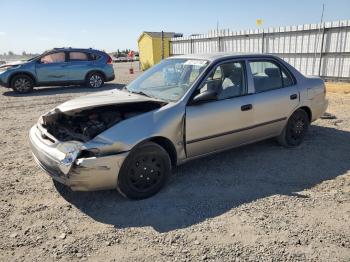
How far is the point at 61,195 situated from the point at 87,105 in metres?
1.17

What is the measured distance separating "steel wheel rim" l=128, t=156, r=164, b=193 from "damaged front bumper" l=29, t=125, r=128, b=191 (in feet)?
0.73

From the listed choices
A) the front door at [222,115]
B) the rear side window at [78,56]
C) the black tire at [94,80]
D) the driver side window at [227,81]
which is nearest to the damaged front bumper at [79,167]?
the front door at [222,115]

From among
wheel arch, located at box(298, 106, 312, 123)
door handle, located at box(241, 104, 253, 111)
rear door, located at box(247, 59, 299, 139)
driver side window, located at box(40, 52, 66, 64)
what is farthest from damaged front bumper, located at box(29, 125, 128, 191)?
driver side window, located at box(40, 52, 66, 64)

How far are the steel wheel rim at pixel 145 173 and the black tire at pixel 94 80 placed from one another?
36.9 ft

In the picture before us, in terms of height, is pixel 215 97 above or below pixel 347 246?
above

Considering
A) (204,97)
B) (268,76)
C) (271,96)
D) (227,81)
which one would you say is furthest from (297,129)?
(204,97)

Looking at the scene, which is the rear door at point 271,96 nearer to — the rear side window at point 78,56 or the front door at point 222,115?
the front door at point 222,115

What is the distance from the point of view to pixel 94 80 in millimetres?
14766

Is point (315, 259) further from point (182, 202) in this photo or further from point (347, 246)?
point (182, 202)

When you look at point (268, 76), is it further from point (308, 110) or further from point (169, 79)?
point (169, 79)

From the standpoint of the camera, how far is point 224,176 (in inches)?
187

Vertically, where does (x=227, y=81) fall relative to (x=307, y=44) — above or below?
below

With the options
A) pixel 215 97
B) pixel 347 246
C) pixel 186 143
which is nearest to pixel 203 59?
pixel 215 97

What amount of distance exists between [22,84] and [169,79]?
10214 millimetres
